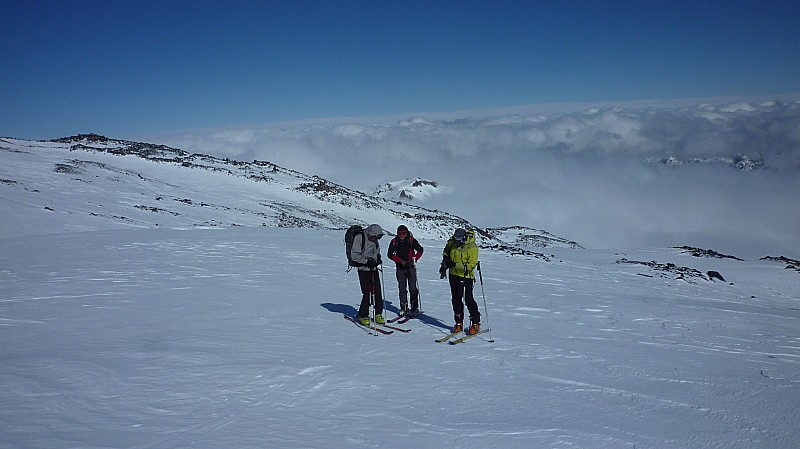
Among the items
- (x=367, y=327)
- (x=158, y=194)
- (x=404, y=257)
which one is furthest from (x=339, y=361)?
(x=158, y=194)

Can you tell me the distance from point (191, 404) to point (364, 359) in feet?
9.29

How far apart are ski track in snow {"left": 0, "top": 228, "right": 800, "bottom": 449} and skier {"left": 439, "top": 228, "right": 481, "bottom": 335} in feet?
Answer: 1.84

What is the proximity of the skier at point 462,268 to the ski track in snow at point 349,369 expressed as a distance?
562 mm

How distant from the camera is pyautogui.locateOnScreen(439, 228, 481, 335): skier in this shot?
8953mm

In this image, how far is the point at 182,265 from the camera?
15.9m

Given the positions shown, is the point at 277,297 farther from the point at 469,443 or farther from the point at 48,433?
the point at 469,443

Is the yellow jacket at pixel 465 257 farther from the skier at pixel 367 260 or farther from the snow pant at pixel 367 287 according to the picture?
the snow pant at pixel 367 287

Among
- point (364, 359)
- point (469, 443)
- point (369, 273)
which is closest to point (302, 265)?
point (369, 273)

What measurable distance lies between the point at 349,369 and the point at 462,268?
311 cm

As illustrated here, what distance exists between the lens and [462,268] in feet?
29.5

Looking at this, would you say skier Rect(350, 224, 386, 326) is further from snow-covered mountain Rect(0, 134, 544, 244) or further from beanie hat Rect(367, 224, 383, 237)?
snow-covered mountain Rect(0, 134, 544, 244)

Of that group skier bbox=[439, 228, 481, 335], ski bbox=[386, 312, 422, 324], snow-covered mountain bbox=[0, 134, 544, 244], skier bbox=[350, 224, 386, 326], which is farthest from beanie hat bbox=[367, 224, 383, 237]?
snow-covered mountain bbox=[0, 134, 544, 244]

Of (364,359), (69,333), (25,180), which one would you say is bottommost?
(364,359)

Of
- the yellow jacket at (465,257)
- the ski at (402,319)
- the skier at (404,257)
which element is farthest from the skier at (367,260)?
the yellow jacket at (465,257)
